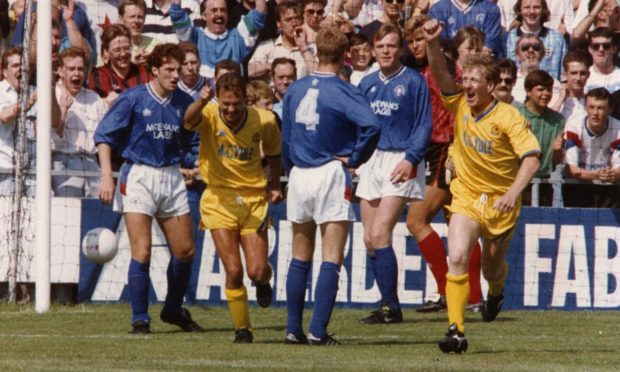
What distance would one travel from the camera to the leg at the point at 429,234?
1233 centimetres

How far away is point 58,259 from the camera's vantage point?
13.3 meters

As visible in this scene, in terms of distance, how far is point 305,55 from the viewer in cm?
1438

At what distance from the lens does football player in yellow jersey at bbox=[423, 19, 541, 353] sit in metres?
9.12

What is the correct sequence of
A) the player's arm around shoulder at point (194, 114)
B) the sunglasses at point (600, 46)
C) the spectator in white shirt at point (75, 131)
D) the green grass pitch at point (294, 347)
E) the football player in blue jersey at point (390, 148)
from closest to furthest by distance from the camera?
the green grass pitch at point (294, 347), the player's arm around shoulder at point (194, 114), the football player in blue jersey at point (390, 148), the spectator in white shirt at point (75, 131), the sunglasses at point (600, 46)

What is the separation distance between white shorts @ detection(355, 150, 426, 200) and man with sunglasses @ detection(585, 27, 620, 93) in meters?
4.00

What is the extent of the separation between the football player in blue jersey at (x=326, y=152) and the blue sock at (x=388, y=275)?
2.10 meters

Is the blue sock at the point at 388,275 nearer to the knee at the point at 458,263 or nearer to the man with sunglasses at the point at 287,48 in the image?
the knee at the point at 458,263

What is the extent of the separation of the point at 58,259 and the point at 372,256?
346 cm

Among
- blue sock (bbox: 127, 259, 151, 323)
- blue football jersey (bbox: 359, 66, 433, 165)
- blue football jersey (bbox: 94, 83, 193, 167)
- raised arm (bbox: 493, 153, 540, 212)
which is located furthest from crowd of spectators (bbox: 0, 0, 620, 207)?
raised arm (bbox: 493, 153, 540, 212)

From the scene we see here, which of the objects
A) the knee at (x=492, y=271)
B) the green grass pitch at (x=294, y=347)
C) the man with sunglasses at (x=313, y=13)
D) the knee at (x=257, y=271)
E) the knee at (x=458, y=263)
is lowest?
the green grass pitch at (x=294, y=347)

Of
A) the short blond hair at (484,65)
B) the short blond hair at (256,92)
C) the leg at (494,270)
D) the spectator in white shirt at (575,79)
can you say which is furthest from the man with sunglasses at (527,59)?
the short blond hair at (484,65)

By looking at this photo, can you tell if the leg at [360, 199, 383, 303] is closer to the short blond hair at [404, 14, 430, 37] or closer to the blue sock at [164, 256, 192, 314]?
the short blond hair at [404, 14, 430, 37]

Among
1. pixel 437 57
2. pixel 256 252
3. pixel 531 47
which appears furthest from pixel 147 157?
pixel 531 47

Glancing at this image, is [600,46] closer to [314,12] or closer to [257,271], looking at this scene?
[314,12]
